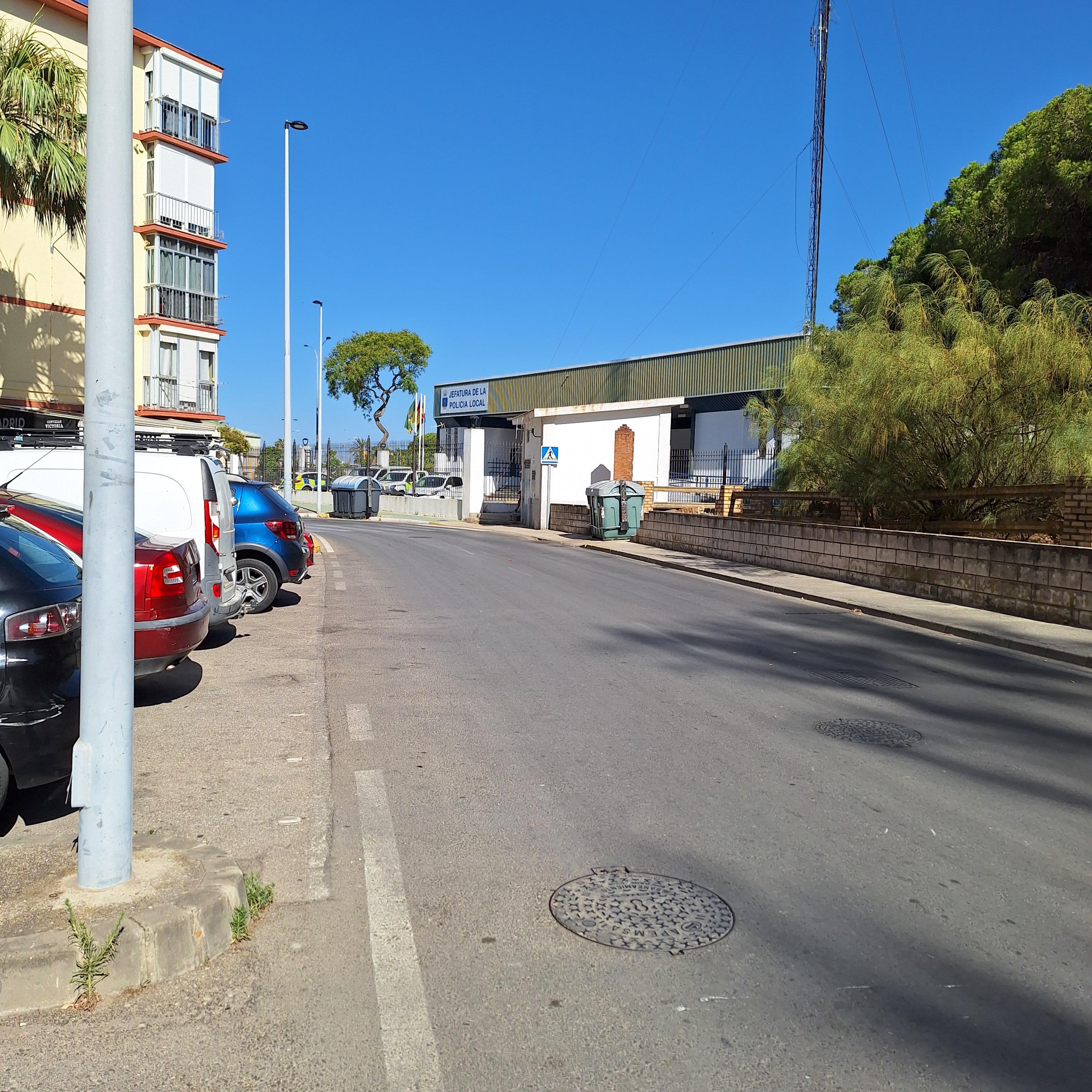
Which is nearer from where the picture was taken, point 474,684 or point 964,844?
point 964,844

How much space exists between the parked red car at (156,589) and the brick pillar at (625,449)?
30.1 m

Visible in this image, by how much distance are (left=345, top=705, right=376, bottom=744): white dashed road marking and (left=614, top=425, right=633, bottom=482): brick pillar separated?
97.4 feet

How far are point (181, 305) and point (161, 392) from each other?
3420mm

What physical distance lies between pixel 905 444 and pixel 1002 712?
9.93m

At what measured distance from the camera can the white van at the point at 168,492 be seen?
9359 mm

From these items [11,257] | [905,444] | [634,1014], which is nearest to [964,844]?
[634,1014]

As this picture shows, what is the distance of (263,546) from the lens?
12.8 m

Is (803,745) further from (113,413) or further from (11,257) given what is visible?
(11,257)

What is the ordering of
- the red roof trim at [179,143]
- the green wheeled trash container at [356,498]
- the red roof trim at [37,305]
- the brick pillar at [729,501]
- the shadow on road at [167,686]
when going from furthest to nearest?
the green wheeled trash container at [356,498] → the red roof trim at [179,143] → the red roof trim at [37,305] → the brick pillar at [729,501] → the shadow on road at [167,686]

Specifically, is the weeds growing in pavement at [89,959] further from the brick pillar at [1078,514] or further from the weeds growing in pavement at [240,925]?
the brick pillar at [1078,514]

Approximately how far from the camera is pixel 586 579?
18.2 m

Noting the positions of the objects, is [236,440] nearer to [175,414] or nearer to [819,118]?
[175,414]

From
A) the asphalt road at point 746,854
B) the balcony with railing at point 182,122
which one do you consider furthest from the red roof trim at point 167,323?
the asphalt road at point 746,854

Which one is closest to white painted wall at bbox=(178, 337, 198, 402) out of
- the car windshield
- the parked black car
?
the car windshield
